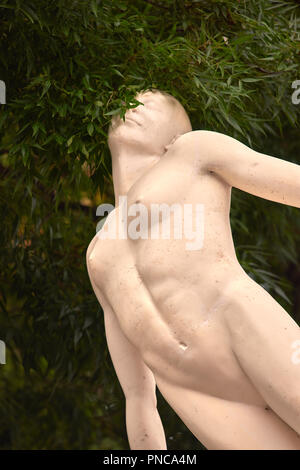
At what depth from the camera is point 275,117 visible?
172 inches

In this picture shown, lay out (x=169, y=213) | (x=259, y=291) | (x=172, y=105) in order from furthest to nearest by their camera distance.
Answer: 1. (x=172, y=105)
2. (x=169, y=213)
3. (x=259, y=291)

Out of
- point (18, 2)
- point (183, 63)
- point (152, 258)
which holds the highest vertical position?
point (18, 2)

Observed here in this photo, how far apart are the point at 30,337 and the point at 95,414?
4.89 feet

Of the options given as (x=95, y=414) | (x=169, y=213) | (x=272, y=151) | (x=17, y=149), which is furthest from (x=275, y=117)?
(x=95, y=414)

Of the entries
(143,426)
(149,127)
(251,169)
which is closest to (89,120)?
(149,127)

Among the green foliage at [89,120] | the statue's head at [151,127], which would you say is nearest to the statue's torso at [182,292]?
the statue's head at [151,127]

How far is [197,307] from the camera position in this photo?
2.69m

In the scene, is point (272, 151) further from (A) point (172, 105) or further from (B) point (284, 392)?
(B) point (284, 392)

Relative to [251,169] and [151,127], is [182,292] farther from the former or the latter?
[151,127]

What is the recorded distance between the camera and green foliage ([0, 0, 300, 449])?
3531 millimetres

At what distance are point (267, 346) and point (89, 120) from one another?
4.10 feet

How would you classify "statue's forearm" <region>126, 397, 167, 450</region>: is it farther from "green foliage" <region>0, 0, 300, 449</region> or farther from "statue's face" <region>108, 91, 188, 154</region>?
"green foliage" <region>0, 0, 300, 449</region>

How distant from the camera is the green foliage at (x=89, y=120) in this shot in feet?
11.6
